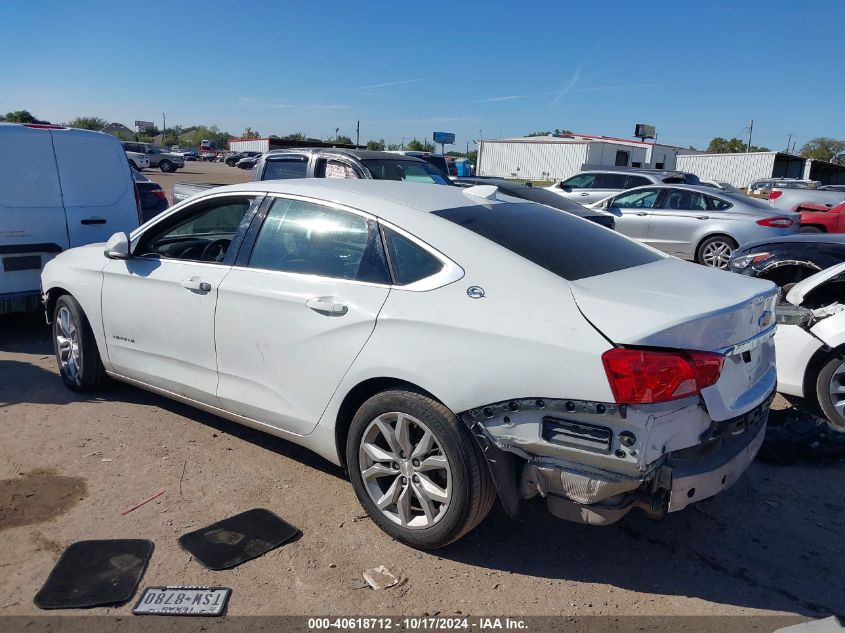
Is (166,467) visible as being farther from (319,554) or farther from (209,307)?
(319,554)

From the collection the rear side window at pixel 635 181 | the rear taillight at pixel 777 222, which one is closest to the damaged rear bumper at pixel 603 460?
the rear taillight at pixel 777 222

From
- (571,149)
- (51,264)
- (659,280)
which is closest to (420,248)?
(659,280)

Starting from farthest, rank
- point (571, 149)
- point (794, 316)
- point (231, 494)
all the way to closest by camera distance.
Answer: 1. point (571, 149)
2. point (794, 316)
3. point (231, 494)

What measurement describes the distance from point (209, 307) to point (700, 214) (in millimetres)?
10607

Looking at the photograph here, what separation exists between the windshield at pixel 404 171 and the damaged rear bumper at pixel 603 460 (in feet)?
18.9

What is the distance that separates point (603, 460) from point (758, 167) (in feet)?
177

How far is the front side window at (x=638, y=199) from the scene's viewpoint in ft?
43.2

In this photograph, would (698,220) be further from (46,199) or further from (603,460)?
(603,460)

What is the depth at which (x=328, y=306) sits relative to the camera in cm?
343

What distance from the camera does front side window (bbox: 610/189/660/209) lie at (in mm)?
13156

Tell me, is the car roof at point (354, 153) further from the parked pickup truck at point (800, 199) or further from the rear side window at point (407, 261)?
the parked pickup truck at point (800, 199)

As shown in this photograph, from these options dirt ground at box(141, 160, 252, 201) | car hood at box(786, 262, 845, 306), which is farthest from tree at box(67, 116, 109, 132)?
car hood at box(786, 262, 845, 306)

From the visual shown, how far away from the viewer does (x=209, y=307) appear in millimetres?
4039

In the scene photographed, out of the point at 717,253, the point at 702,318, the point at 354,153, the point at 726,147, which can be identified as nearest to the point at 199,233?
the point at 702,318
